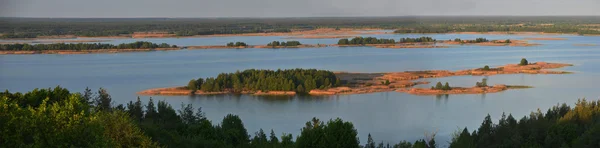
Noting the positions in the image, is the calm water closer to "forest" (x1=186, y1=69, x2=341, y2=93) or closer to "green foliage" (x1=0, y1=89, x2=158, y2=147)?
"forest" (x1=186, y1=69, x2=341, y2=93)

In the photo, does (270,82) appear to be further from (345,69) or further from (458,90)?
(345,69)

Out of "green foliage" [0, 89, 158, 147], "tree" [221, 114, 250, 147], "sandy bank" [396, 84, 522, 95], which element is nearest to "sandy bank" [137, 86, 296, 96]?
"sandy bank" [396, 84, 522, 95]

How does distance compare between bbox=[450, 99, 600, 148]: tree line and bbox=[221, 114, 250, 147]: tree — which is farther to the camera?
bbox=[221, 114, 250, 147]: tree

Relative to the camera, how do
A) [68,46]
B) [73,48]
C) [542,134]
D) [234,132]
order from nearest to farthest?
[234,132]
[542,134]
[73,48]
[68,46]

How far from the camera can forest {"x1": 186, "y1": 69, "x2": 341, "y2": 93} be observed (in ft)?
56.1

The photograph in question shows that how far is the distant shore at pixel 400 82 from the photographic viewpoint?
16719mm

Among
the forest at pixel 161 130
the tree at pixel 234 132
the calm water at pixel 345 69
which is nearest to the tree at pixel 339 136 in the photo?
the forest at pixel 161 130

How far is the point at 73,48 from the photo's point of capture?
93.4 ft

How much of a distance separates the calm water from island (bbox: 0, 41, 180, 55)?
43cm

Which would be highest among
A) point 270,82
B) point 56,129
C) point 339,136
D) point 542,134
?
point 56,129

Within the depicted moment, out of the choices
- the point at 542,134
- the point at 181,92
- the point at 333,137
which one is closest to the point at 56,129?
the point at 333,137

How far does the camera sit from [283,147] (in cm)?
676

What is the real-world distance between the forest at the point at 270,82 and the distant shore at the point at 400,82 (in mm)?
211

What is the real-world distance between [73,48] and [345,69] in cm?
1296
